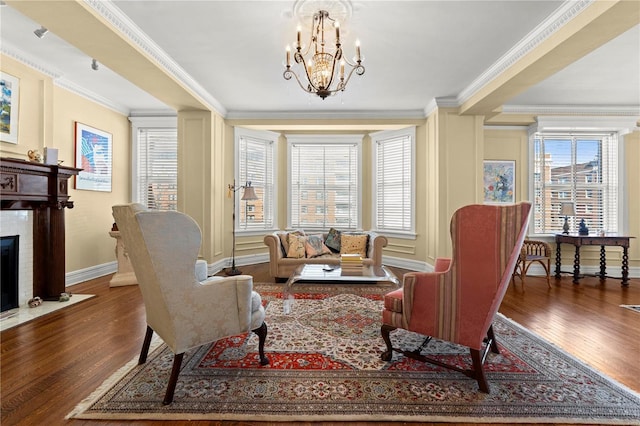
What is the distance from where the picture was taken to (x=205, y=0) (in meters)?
2.59

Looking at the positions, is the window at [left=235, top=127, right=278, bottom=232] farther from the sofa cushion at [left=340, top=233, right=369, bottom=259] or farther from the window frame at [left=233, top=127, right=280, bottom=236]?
the sofa cushion at [left=340, top=233, right=369, bottom=259]

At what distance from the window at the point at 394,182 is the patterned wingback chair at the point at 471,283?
12.0 feet

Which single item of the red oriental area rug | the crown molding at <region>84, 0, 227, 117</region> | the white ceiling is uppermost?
the white ceiling

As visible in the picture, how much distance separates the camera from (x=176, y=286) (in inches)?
71.9

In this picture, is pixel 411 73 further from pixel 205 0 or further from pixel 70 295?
pixel 70 295

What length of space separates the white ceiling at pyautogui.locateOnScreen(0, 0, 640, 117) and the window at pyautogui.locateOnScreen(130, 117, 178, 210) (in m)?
0.52

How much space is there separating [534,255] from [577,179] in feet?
6.55

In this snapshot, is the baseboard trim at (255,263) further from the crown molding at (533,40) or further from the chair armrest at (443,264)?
the crown molding at (533,40)

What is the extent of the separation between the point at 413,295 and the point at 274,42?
2918 millimetres

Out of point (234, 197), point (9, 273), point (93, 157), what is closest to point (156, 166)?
point (93, 157)

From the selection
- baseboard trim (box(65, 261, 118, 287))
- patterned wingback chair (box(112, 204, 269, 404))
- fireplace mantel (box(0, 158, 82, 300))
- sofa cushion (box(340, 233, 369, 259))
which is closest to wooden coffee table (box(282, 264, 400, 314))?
sofa cushion (box(340, 233, 369, 259))

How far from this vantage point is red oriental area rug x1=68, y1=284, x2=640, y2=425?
171 centimetres

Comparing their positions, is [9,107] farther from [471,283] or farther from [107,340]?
[471,283]

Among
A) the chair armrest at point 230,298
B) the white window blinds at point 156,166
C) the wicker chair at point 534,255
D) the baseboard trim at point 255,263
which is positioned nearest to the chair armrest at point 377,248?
the baseboard trim at point 255,263
